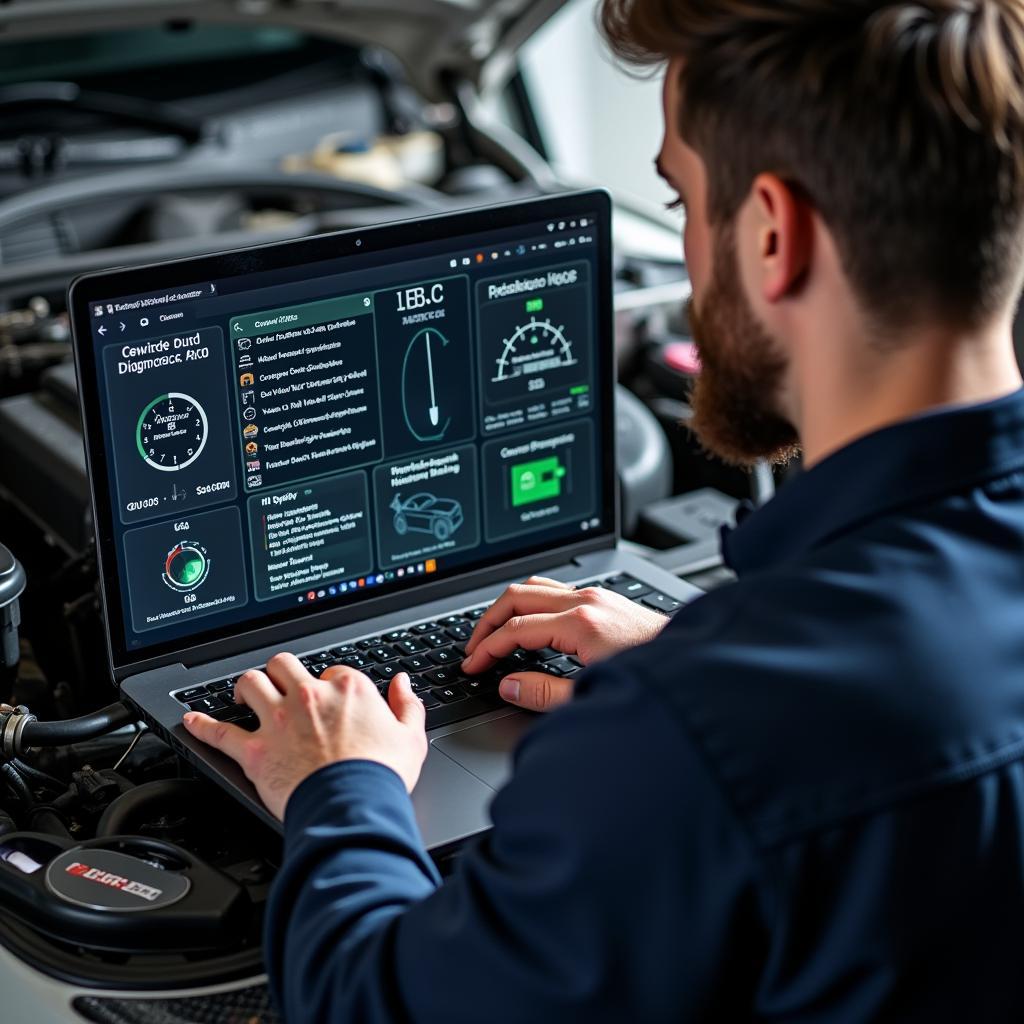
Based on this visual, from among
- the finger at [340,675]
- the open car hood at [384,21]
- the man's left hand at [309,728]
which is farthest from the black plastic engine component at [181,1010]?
the open car hood at [384,21]

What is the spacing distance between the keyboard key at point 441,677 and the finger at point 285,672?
0.12 m

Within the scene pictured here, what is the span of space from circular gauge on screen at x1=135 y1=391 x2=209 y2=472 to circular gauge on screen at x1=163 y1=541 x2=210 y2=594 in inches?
2.5

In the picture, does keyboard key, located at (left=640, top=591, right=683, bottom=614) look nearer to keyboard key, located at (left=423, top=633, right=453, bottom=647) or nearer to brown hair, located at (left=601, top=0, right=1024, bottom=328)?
keyboard key, located at (left=423, top=633, right=453, bottom=647)

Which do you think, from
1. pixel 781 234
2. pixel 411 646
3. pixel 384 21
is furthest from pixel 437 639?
pixel 384 21

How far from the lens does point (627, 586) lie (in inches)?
47.9

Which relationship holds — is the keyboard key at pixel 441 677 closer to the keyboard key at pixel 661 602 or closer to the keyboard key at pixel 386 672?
the keyboard key at pixel 386 672

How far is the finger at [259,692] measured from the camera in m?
0.95

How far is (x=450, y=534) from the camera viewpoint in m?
1.19

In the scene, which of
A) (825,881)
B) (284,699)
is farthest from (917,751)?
(284,699)

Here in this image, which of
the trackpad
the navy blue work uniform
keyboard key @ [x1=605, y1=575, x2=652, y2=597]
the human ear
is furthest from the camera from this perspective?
keyboard key @ [x1=605, y1=575, x2=652, y2=597]

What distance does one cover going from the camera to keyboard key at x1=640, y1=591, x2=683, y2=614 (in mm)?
1175

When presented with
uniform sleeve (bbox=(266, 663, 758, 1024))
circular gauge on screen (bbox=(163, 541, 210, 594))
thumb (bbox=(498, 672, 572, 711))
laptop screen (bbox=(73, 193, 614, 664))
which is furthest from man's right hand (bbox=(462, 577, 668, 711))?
uniform sleeve (bbox=(266, 663, 758, 1024))

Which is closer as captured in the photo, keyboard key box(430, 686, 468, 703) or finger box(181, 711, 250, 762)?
finger box(181, 711, 250, 762)

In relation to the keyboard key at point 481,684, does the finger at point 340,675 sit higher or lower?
higher
